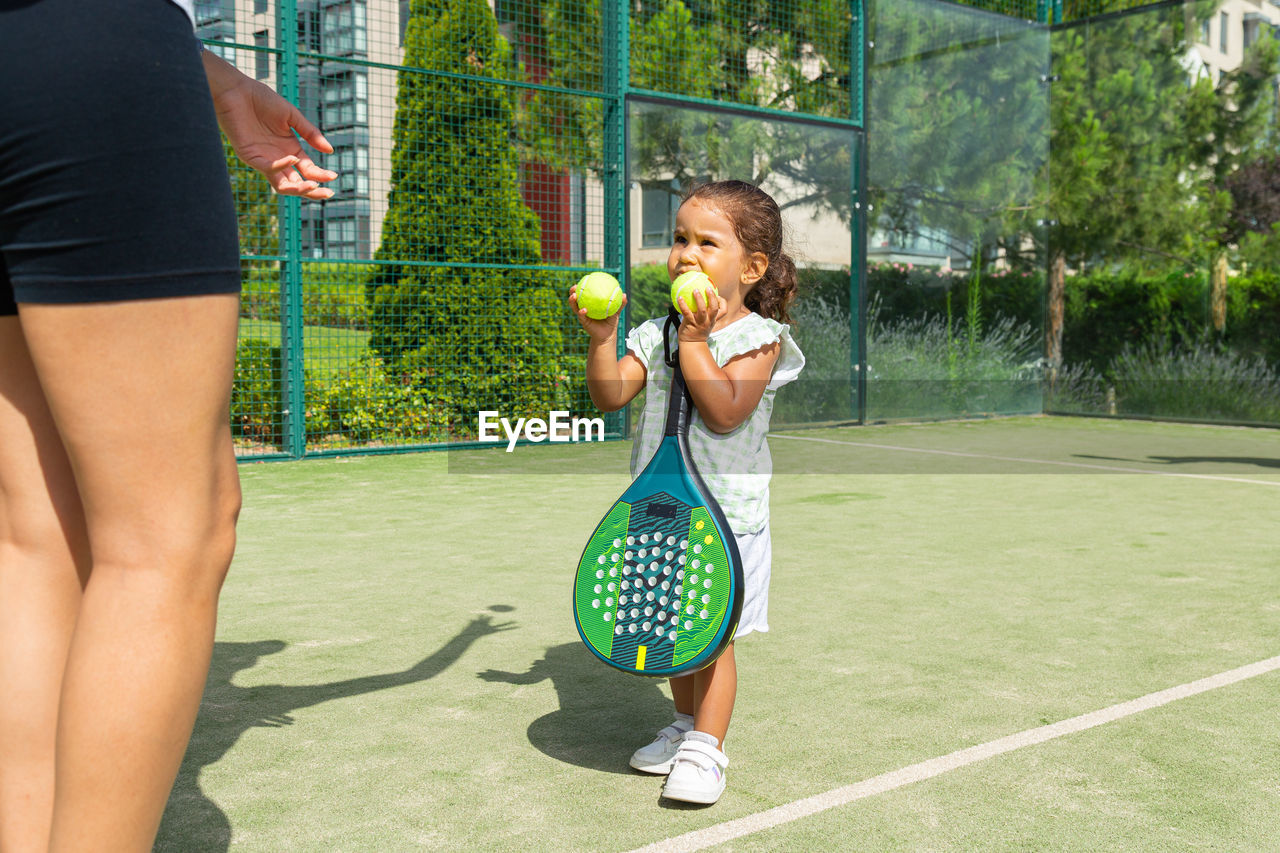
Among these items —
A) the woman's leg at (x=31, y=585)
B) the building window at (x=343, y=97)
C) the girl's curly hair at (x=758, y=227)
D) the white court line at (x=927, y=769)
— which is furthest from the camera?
the building window at (x=343, y=97)

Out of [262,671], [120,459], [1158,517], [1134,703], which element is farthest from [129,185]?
[1158,517]

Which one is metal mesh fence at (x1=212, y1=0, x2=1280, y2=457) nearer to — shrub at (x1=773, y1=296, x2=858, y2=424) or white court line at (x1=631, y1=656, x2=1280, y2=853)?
shrub at (x1=773, y1=296, x2=858, y2=424)

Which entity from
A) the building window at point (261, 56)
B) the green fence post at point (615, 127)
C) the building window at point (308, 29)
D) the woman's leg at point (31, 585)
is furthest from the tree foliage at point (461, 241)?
the woman's leg at point (31, 585)

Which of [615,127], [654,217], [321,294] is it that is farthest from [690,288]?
[615,127]

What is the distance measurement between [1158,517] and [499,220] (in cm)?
529

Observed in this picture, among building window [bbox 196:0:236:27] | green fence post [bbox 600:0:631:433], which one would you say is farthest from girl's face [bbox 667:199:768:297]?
green fence post [bbox 600:0:631:433]

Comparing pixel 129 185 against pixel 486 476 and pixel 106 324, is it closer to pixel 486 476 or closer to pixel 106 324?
pixel 106 324

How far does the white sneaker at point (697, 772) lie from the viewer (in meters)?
2.29

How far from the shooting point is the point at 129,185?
45.8 inches

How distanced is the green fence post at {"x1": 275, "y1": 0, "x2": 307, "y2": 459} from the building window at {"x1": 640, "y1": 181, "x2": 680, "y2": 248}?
2.64 metres

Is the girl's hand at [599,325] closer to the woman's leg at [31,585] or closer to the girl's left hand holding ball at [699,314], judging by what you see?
the girl's left hand holding ball at [699,314]

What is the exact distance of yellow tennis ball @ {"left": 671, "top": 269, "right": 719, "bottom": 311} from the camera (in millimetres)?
2340

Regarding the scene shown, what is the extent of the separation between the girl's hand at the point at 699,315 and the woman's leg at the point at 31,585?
3.98 feet

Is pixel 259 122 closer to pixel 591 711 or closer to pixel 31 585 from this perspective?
pixel 31 585
